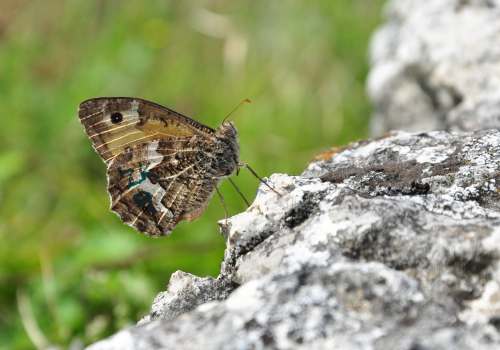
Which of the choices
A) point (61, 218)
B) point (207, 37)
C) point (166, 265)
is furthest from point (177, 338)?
point (207, 37)

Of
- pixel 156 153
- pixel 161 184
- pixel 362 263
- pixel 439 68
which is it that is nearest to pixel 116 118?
pixel 156 153

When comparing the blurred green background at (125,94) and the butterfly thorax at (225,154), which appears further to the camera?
the blurred green background at (125,94)

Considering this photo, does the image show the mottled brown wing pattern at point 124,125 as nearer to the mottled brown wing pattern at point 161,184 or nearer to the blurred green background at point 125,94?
the mottled brown wing pattern at point 161,184

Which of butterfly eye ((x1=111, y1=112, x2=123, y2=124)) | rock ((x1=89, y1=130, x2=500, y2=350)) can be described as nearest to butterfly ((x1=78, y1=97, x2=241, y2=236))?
butterfly eye ((x1=111, y1=112, x2=123, y2=124))

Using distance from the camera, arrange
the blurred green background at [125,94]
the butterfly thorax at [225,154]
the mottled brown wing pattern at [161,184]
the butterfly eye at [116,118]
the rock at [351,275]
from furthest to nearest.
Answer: the blurred green background at [125,94] < the butterfly eye at [116,118] < the butterfly thorax at [225,154] < the mottled brown wing pattern at [161,184] < the rock at [351,275]

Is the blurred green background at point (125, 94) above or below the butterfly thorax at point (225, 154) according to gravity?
above

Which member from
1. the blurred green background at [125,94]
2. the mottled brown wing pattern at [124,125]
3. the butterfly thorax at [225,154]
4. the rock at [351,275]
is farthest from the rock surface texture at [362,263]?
the blurred green background at [125,94]
